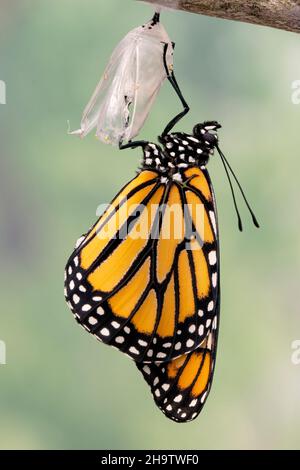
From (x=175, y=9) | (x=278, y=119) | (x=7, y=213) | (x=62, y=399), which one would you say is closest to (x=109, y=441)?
(x=62, y=399)

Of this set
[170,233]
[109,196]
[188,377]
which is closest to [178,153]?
[170,233]

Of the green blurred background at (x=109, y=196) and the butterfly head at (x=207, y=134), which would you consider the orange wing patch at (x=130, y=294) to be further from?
the green blurred background at (x=109, y=196)

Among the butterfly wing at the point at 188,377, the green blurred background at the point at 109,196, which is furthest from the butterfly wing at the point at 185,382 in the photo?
the green blurred background at the point at 109,196

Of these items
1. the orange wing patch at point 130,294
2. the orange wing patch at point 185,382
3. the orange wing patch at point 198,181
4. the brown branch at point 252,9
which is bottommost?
the orange wing patch at point 185,382

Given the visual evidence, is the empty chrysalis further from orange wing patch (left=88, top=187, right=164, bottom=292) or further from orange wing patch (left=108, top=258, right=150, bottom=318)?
orange wing patch (left=108, top=258, right=150, bottom=318)

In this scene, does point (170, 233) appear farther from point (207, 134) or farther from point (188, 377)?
point (188, 377)

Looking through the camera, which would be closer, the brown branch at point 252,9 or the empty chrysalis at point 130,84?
the brown branch at point 252,9

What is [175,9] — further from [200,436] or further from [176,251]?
[200,436]
